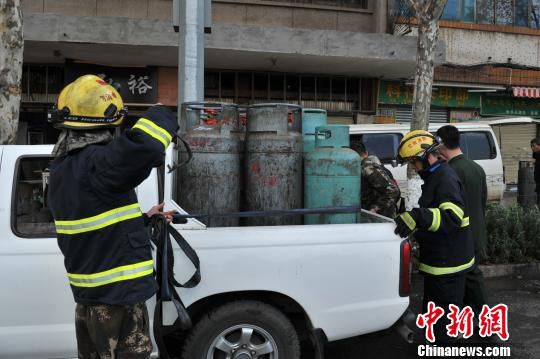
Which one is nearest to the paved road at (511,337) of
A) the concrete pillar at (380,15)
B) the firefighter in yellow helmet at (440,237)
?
the firefighter in yellow helmet at (440,237)

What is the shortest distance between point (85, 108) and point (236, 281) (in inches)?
54.2

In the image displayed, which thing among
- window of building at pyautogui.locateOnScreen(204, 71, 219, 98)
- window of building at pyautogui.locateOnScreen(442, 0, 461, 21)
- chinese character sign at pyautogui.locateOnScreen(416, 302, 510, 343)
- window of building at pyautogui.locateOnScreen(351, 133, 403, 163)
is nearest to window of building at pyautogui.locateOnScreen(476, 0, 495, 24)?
window of building at pyautogui.locateOnScreen(442, 0, 461, 21)

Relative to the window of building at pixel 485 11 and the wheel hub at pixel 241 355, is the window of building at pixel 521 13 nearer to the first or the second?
the window of building at pixel 485 11

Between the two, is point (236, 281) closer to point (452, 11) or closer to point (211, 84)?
point (211, 84)

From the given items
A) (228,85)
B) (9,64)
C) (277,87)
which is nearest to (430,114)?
(277,87)

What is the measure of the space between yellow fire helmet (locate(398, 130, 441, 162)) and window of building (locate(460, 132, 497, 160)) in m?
6.81

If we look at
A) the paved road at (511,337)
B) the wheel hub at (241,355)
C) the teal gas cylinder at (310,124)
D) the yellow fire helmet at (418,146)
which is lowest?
the paved road at (511,337)

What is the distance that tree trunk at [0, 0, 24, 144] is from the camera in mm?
4605

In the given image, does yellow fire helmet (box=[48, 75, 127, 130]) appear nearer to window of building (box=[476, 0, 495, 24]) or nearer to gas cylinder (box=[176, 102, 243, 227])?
gas cylinder (box=[176, 102, 243, 227])

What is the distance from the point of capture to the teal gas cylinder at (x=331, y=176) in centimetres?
354

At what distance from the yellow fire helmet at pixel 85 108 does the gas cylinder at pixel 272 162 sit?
1446mm

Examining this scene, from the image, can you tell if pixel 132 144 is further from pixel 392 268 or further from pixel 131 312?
pixel 392 268

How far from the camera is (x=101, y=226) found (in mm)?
2234

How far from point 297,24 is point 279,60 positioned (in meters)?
1.31
